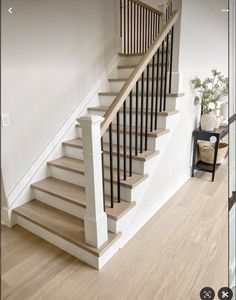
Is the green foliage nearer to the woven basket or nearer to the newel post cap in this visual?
the woven basket

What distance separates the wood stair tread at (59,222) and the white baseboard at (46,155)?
0.10m

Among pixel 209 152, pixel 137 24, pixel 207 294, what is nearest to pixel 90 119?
pixel 207 294

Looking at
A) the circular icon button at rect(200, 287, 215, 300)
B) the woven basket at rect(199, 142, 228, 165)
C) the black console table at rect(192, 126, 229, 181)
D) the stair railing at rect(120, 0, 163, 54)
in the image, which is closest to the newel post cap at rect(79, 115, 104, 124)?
the circular icon button at rect(200, 287, 215, 300)

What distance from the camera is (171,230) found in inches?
88.8

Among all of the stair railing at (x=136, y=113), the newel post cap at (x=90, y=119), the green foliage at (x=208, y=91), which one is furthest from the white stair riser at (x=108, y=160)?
the green foliage at (x=208, y=91)

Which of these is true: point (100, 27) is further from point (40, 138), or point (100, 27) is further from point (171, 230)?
point (171, 230)

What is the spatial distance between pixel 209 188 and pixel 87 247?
6.15 feet

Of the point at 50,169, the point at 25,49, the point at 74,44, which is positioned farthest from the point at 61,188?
the point at 74,44

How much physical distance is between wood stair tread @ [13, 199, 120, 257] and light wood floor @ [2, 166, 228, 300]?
0.15 metres

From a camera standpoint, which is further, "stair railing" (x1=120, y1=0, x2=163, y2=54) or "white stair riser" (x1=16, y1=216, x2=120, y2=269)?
"stair railing" (x1=120, y1=0, x2=163, y2=54)

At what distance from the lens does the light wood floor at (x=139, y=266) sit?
164cm

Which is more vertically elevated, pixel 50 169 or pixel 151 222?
pixel 50 169

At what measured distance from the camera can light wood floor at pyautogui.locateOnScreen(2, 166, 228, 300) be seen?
64.6 inches

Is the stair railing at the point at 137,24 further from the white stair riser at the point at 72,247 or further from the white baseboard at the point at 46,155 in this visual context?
the white stair riser at the point at 72,247
